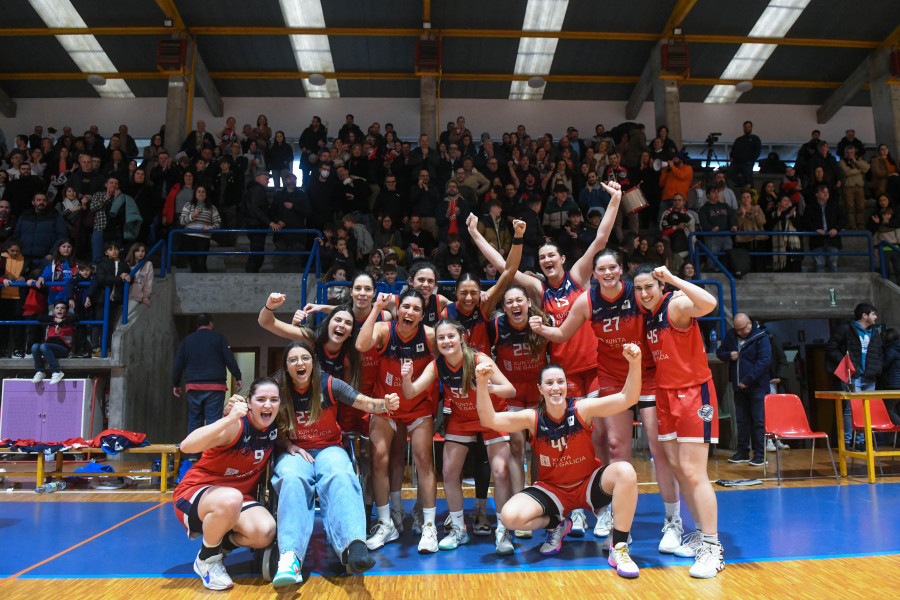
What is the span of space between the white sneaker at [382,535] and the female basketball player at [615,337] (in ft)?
4.57

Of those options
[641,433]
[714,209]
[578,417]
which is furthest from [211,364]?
[714,209]

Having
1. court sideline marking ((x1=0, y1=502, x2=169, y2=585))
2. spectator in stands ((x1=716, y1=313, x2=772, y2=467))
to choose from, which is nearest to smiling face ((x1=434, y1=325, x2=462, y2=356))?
court sideline marking ((x1=0, y1=502, x2=169, y2=585))

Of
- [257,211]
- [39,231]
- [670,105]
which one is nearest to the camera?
[39,231]

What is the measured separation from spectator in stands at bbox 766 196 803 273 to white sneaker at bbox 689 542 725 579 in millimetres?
8419

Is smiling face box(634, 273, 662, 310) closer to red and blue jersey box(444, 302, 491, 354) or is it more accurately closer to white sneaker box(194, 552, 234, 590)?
red and blue jersey box(444, 302, 491, 354)

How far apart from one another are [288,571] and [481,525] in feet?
5.75

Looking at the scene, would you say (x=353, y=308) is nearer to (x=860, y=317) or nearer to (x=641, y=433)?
(x=641, y=433)

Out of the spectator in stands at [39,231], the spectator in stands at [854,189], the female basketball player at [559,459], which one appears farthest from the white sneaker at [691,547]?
the spectator in stands at [854,189]

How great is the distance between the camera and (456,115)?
1534cm

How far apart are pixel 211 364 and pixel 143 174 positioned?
14.2 ft

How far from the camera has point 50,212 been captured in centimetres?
994

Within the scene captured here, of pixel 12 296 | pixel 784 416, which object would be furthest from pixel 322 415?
pixel 12 296

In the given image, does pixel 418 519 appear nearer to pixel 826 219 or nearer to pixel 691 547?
pixel 691 547

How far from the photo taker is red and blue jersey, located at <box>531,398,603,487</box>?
397cm
